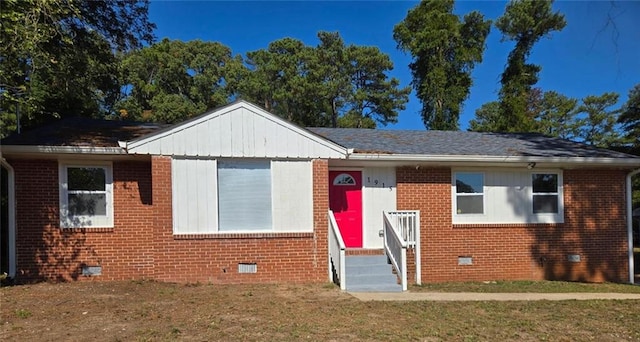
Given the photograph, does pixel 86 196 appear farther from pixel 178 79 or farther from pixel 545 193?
pixel 178 79

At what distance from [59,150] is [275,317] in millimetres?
→ 5795

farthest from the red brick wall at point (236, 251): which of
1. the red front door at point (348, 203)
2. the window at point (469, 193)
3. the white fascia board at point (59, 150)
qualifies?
the window at point (469, 193)

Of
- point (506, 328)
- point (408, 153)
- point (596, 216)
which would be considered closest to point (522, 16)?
point (596, 216)

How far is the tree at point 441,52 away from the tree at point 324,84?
635cm

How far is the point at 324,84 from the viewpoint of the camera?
105 feet

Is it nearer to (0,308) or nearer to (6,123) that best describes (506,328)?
(0,308)

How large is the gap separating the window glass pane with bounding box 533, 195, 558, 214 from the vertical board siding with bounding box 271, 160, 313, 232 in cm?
593

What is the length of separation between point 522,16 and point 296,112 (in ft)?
48.3

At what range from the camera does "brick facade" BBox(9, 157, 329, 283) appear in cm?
948

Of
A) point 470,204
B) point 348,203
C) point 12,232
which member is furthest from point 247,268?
point 470,204

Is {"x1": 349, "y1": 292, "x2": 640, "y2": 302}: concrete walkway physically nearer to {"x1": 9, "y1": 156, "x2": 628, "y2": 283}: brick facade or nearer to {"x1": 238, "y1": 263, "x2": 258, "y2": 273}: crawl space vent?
{"x1": 9, "y1": 156, "x2": 628, "y2": 283}: brick facade

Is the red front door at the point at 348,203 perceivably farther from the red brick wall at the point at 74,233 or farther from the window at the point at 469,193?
the red brick wall at the point at 74,233

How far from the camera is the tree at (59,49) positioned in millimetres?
7906

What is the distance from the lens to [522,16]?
2561 centimetres
